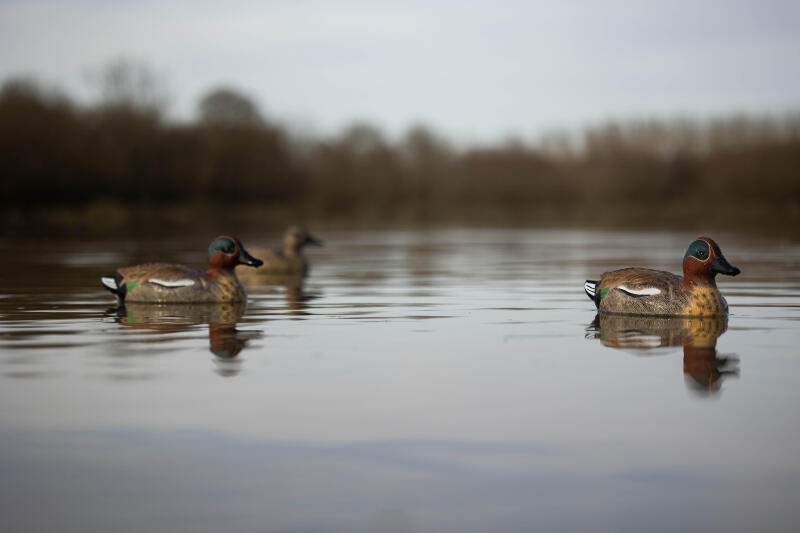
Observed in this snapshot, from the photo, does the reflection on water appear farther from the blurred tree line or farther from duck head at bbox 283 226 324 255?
the blurred tree line

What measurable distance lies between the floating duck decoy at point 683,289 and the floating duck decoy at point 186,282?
512cm

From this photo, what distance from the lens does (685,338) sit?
424 inches

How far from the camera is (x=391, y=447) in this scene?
634 centimetres

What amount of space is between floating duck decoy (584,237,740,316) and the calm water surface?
31 cm

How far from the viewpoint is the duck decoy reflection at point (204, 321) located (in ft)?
32.7

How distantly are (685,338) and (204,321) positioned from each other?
5.61 m

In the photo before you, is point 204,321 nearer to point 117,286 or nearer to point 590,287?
point 117,286

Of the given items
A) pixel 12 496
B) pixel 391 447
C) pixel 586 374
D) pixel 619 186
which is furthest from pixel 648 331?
pixel 619 186

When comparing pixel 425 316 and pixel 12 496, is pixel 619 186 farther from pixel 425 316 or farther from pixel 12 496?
pixel 12 496

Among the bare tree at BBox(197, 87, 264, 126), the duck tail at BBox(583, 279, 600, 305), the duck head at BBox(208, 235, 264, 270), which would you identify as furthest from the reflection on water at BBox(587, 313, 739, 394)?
the bare tree at BBox(197, 87, 264, 126)

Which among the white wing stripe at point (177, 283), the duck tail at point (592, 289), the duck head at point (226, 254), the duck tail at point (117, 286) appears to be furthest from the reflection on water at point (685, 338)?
the duck tail at point (117, 286)

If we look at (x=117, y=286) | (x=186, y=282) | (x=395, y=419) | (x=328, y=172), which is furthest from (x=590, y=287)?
(x=328, y=172)

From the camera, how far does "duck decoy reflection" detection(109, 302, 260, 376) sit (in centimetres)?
995

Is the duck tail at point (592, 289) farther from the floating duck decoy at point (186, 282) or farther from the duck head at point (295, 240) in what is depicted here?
the duck head at point (295, 240)
